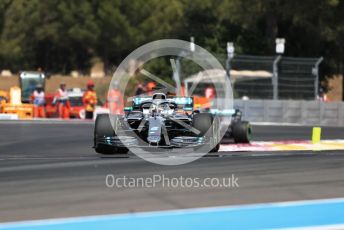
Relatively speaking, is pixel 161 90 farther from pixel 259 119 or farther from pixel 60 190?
pixel 259 119

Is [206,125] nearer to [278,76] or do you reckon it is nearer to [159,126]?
[159,126]

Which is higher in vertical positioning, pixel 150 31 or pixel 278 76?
pixel 150 31

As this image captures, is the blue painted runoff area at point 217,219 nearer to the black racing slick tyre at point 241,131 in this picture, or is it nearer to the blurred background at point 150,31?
the black racing slick tyre at point 241,131

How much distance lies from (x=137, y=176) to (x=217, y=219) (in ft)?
10.0

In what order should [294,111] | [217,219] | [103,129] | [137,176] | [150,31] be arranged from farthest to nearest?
[150,31]
[294,111]
[103,129]
[137,176]
[217,219]

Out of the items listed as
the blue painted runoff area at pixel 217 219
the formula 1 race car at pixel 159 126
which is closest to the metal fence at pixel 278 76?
the formula 1 race car at pixel 159 126

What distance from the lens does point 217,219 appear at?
22.3 ft

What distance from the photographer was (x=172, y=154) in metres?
12.3

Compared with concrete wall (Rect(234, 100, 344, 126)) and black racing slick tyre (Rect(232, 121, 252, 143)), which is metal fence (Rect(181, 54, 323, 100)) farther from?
black racing slick tyre (Rect(232, 121, 252, 143))

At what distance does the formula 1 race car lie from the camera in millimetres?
12258

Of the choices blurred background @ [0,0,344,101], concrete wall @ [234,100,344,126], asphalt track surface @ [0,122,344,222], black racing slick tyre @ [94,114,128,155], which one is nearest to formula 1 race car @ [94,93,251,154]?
black racing slick tyre @ [94,114,128,155]

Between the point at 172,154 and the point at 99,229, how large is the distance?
6011 millimetres

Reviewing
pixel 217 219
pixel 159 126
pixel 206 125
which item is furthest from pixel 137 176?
pixel 217 219

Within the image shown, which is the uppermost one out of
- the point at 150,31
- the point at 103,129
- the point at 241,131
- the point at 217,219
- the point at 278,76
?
the point at 150,31
